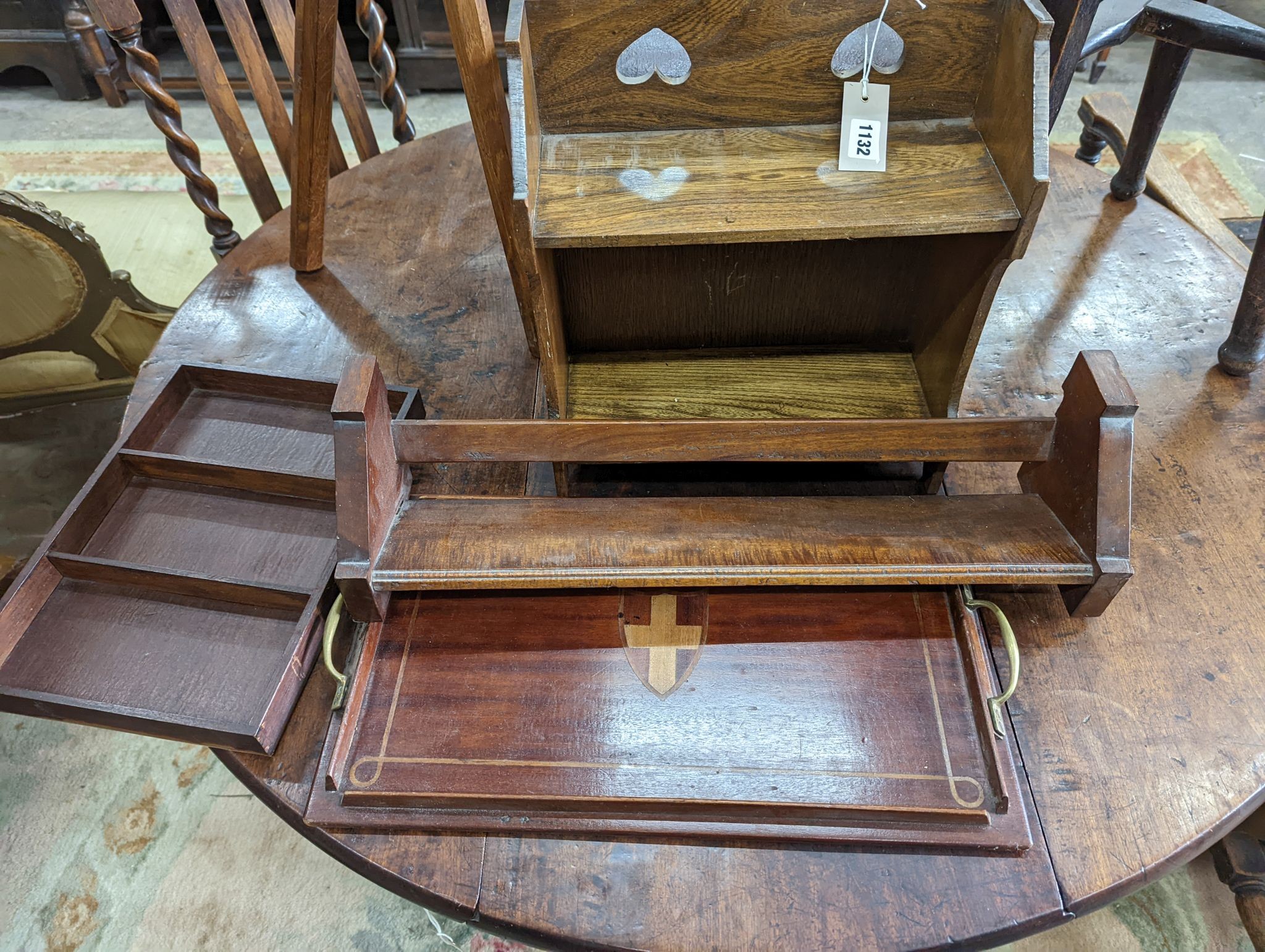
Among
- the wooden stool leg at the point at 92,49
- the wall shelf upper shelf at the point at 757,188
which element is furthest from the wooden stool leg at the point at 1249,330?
the wooden stool leg at the point at 92,49

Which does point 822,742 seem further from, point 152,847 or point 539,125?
point 152,847

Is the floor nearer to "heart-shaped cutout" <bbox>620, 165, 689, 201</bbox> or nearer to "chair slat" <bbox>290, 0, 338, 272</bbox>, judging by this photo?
"chair slat" <bbox>290, 0, 338, 272</bbox>

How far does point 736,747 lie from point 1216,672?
593mm

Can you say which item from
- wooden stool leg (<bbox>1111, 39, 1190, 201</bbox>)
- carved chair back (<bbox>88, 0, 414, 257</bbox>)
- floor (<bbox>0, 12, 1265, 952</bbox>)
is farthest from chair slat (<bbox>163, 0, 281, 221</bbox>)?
wooden stool leg (<bbox>1111, 39, 1190, 201</bbox>)

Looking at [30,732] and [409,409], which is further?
[30,732]

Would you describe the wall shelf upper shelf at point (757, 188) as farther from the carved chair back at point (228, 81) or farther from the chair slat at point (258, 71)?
the chair slat at point (258, 71)

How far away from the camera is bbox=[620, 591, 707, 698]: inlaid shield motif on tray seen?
3.16 ft

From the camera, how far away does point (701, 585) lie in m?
0.96

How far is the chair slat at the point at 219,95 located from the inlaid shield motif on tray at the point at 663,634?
Answer: 1216mm

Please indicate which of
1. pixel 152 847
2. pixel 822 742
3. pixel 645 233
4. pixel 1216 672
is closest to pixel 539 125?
pixel 645 233

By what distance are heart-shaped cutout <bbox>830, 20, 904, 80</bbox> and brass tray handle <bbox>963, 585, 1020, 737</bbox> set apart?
26.5 inches

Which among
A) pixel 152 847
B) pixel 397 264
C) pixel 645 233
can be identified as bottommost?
pixel 152 847

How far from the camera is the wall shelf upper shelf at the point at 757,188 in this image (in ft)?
3.34

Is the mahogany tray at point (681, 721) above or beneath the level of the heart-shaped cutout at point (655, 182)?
beneath
